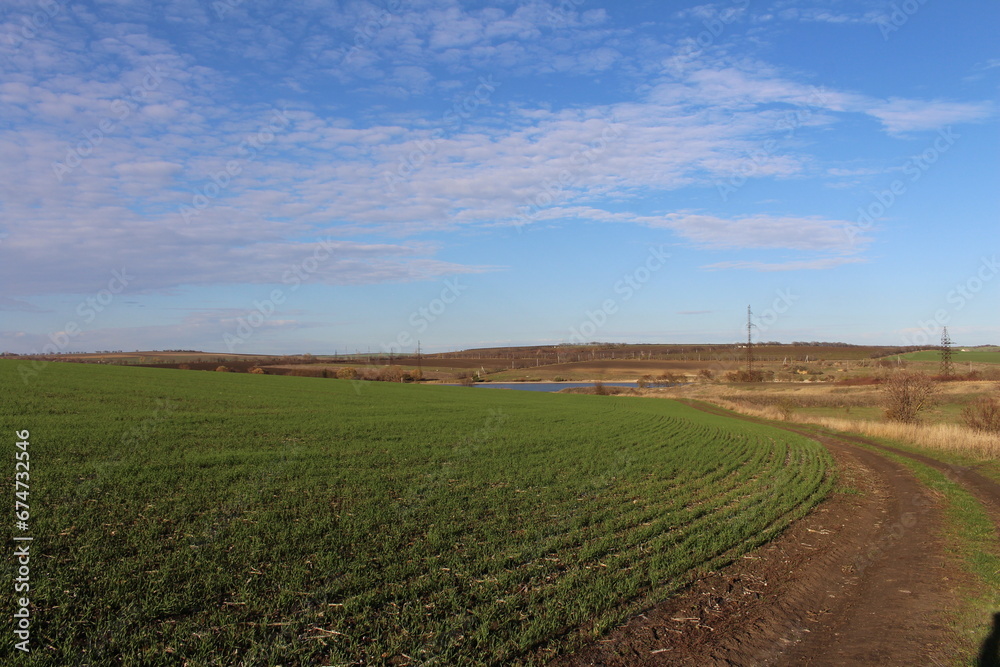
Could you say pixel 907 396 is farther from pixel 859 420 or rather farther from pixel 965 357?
pixel 965 357

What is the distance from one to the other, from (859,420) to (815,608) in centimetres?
4004

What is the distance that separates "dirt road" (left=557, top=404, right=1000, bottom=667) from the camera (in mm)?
6520

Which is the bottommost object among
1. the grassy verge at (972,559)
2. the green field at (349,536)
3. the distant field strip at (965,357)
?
the grassy verge at (972,559)

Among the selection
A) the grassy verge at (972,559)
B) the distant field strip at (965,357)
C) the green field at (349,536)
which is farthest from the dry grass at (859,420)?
the distant field strip at (965,357)

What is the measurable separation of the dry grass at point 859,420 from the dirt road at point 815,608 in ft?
53.1

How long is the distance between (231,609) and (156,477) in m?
6.84

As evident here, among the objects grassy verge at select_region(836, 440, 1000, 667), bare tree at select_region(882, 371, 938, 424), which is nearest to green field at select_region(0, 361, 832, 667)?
grassy verge at select_region(836, 440, 1000, 667)

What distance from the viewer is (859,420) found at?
136 feet

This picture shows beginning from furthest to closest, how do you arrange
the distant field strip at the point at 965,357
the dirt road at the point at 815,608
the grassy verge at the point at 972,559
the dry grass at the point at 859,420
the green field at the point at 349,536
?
the distant field strip at the point at 965,357 < the dry grass at the point at 859,420 < the grassy verge at the point at 972,559 < the dirt road at the point at 815,608 < the green field at the point at 349,536

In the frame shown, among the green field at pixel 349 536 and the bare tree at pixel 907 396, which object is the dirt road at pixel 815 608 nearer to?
the green field at pixel 349 536

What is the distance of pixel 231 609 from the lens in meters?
6.64

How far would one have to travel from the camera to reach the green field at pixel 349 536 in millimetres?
6191

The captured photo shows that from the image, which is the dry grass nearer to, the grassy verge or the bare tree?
the bare tree

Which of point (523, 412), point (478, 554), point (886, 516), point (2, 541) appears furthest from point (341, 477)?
point (523, 412)
